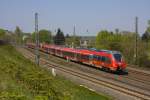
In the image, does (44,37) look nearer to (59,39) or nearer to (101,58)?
(59,39)

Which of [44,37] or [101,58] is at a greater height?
[44,37]

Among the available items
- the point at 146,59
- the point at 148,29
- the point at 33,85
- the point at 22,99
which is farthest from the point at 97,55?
the point at 22,99

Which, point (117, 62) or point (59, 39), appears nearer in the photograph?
point (117, 62)

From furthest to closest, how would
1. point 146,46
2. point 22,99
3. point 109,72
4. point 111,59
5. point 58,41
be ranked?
point 58,41, point 146,46, point 109,72, point 111,59, point 22,99

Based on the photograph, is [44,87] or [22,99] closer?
[22,99]

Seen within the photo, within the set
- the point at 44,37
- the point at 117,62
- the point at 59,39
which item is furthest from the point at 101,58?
the point at 44,37

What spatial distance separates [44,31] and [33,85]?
172614 millimetres

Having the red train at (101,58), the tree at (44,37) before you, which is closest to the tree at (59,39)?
the tree at (44,37)

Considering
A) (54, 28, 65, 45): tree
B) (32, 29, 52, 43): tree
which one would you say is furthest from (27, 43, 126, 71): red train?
(32, 29, 52, 43): tree

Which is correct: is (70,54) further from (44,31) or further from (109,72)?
(44,31)

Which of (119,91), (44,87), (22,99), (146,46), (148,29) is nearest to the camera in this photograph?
(22,99)

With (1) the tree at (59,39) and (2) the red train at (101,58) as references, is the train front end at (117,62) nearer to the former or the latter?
(2) the red train at (101,58)

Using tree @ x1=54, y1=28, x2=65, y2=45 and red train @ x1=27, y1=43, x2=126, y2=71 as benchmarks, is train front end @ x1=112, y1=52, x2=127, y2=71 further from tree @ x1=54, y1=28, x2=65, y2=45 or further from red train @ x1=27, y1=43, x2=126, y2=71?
tree @ x1=54, y1=28, x2=65, y2=45

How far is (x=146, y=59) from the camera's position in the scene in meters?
53.0
